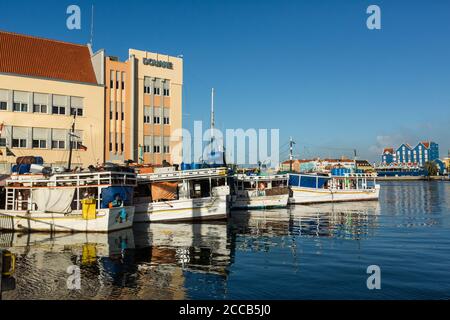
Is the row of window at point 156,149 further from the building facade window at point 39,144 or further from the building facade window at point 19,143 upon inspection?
the building facade window at point 19,143

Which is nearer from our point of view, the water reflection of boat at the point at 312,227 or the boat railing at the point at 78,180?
the water reflection of boat at the point at 312,227

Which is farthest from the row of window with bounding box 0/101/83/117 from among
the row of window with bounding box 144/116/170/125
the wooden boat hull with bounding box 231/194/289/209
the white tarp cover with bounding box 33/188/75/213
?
the wooden boat hull with bounding box 231/194/289/209

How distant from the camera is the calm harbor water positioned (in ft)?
41.3

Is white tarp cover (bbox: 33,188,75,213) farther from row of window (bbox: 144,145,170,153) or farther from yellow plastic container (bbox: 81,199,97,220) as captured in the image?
row of window (bbox: 144,145,170,153)

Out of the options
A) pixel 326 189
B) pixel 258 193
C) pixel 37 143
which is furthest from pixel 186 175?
pixel 326 189

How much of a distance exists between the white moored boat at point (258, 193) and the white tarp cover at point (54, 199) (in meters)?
23.2

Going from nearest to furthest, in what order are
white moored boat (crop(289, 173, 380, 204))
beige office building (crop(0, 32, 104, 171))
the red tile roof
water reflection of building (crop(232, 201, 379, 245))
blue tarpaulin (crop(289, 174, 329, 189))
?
water reflection of building (crop(232, 201, 379, 245)) < beige office building (crop(0, 32, 104, 171)) < the red tile roof < white moored boat (crop(289, 173, 380, 204)) < blue tarpaulin (crop(289, 174, 329, 189))

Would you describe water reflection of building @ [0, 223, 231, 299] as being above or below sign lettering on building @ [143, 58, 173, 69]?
below

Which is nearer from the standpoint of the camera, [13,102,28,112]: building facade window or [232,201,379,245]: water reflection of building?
[232,201,379,245]: water reflection of building

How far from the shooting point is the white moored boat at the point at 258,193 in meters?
48.2

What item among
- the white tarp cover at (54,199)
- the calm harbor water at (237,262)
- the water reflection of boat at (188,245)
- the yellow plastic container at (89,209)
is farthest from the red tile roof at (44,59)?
the calm harbor water at (237,262)

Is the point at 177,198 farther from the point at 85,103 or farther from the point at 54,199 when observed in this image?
the point at 85,103

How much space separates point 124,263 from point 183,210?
15.7 meters
